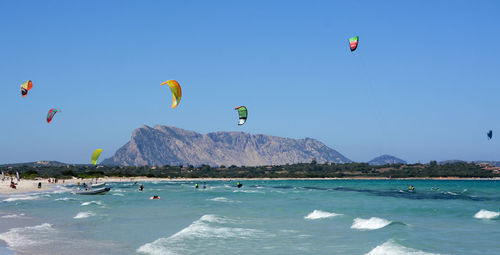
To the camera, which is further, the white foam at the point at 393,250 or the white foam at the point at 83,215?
the white foam at the point at 83,215

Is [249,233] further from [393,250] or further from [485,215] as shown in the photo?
[485,215]

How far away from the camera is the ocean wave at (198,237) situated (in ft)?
71.5

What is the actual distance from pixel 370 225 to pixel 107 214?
18505mm

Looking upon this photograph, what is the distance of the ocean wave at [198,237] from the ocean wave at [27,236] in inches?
204

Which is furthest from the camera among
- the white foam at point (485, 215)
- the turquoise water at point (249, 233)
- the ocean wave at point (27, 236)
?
the white foam at point (485, 215)

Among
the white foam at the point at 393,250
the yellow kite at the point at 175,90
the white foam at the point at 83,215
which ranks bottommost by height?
the white foam at the point at 393,250

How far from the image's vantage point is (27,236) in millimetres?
25359

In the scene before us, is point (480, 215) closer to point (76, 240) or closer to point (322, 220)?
point (322, 220)

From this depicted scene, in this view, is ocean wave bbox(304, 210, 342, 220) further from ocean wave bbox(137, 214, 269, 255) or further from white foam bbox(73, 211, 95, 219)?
white foam bbox(73, 211, 95, 219)

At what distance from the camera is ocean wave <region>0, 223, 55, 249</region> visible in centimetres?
2309

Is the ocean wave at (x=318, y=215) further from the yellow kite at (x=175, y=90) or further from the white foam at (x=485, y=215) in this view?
the yellow kite at (x=175, y=90)

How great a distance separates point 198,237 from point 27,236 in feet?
26.8

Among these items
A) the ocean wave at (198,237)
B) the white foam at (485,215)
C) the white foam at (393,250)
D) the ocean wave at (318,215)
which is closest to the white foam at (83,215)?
the ocean wave at (198,237)

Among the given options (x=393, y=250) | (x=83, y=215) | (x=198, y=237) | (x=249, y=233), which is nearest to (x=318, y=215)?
(x=249, y=233)
